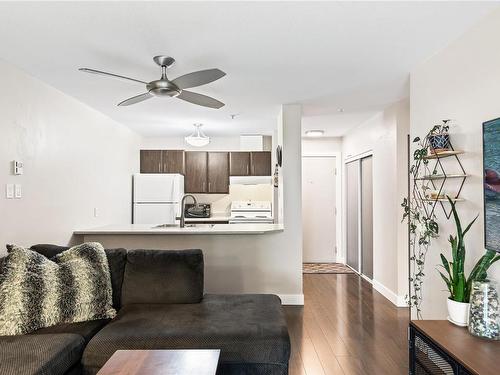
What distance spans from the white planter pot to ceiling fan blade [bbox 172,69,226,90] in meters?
2.05

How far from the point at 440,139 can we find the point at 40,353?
2.76m

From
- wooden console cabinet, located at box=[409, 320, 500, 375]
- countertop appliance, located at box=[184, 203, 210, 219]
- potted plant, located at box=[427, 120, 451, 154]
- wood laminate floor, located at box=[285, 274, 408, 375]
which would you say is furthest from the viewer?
countertop appliance, located at box=[184, 203, 210, 219]

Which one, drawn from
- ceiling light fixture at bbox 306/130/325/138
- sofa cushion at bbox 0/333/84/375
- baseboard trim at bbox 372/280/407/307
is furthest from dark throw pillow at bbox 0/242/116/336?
ceiling light fixture at bbox 306/130/325/138

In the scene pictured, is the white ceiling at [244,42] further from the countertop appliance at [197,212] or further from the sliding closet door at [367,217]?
the countertop appliance at [197,212]

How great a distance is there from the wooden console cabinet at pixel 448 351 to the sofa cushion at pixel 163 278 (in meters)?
1.55

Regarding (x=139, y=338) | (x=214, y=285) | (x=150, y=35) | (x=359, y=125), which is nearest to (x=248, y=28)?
(x=150, y=35)

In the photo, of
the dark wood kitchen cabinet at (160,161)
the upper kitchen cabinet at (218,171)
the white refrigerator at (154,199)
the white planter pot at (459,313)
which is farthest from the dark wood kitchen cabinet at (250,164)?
the white planter pot at (459,313)

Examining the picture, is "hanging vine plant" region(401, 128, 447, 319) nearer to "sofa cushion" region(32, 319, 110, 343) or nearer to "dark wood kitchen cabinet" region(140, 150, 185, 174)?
"sofa cushion" region(32, 319, 110, 343)

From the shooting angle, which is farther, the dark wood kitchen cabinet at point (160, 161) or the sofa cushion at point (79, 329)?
the dark wood kitchen cabinet at point (160, 161)

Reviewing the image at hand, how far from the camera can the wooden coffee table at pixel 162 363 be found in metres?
1.55

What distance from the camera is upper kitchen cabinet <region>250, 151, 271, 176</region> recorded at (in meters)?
6.02

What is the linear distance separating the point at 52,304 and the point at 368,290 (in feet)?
12.5

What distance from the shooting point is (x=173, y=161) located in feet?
19.8

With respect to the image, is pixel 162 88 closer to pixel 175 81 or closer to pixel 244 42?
pixel 175 81
